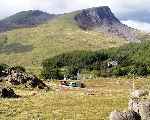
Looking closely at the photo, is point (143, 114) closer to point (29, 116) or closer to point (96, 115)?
point (96, 115)

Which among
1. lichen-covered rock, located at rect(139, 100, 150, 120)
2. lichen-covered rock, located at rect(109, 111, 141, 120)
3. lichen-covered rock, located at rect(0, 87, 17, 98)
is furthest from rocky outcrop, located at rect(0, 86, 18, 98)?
lichen-covered rock, located at rect(109, 111, 141, 120)

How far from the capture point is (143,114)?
173 ft

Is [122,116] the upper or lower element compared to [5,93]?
upper

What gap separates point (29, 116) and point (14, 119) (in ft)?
9.95

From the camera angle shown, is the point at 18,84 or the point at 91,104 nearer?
the point at 91,104

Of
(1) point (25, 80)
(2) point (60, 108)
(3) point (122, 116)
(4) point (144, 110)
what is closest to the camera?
(3) point (122, 116)

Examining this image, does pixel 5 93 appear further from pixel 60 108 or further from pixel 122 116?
pixel 122 116

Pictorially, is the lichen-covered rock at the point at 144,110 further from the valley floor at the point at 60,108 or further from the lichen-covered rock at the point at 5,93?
the lichen-covered rock at the point at 5,93

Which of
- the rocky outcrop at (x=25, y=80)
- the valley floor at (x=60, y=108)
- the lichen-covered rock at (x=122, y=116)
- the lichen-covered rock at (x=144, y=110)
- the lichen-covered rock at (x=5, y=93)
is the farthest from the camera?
the rocky outcrop at (x=25, y=80)

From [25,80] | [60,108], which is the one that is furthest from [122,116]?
[25,80]

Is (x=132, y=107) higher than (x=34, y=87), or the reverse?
(x=132, y=107)

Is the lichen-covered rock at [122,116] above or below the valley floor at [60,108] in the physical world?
above

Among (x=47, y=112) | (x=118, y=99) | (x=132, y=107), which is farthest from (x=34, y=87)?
(x=132, y=107)

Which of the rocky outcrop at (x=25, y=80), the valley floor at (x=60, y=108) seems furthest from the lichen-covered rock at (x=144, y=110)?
the rocky outcrop at (x=25, y=80)
